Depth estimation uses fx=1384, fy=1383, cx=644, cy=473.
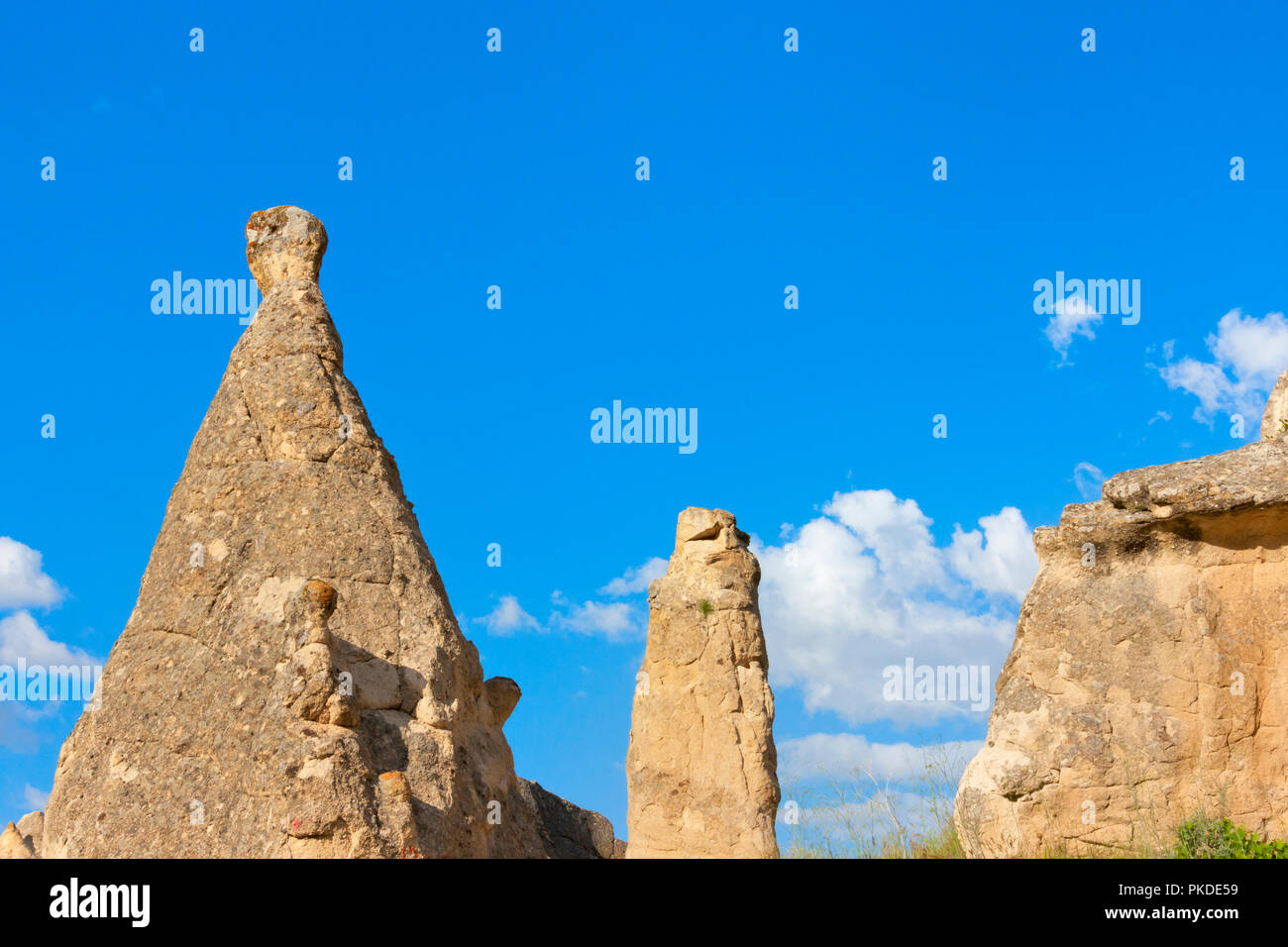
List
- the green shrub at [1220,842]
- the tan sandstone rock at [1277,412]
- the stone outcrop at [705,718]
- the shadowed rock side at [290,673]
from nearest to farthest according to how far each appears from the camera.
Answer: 1. the shadowed rock side at [290,673]
2. the green shrub at [1220,842]
3. the tan sandstone rock at [1277,412]
4. the stone outcrop at [705,718]

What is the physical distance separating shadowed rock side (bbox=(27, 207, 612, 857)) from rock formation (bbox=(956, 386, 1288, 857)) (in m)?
4.07

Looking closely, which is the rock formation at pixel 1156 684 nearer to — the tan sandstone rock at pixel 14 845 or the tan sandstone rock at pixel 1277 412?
the tan sandstone rock at pixel 1277 412

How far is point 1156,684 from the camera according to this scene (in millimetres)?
10844

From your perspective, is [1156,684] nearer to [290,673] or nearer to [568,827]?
[568,827]

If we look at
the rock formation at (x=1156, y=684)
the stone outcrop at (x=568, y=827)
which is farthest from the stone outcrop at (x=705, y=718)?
the rock formation at (x=1156, y=684)

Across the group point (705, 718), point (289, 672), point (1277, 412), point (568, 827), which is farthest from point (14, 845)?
point (1277, 412)

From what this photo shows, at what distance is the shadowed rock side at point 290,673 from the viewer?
912 cm

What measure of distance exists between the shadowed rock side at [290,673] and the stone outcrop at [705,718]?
8.63 ft

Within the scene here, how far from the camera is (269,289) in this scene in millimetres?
12453

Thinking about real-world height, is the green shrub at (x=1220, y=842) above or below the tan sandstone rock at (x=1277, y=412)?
below

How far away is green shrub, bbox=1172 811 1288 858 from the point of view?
10.2m

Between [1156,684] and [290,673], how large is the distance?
6.58m

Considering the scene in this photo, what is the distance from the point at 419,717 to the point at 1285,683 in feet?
21.9

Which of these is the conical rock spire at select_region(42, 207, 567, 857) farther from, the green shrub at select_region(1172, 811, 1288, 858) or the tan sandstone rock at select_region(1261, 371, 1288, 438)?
the tan sandstone rock at select_region(1261, 371, 1288, 438)
